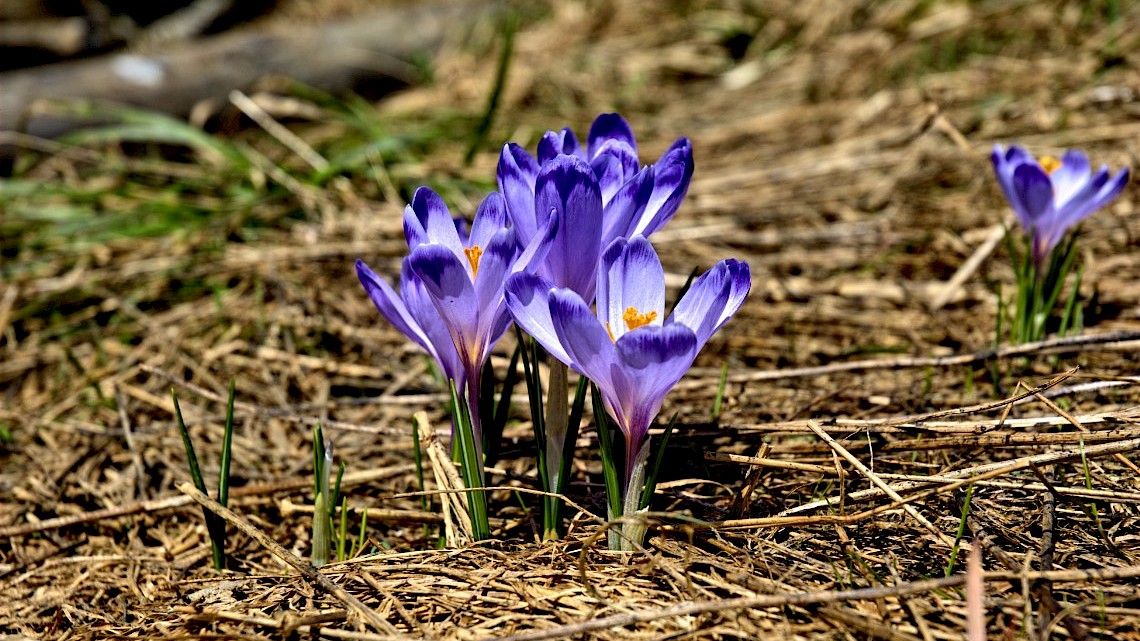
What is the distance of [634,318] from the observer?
4.09 feet

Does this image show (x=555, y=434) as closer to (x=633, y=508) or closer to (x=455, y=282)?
(x=633, y=508)

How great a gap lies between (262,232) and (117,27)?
297 centimetres

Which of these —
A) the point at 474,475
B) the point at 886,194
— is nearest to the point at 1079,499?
the point at 474,475

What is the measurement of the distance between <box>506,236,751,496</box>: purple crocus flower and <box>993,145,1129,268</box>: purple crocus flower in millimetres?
1020

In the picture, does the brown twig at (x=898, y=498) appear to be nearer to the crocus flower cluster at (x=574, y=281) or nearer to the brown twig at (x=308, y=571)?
the crocus flower cluster at (x=574, y=281)

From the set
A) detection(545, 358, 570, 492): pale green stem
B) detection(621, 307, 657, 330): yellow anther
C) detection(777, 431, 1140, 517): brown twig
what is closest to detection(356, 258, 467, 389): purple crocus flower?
detection(545, 358, 570, 492): pale green stem

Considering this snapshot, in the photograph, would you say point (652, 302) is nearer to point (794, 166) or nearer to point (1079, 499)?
point (1079, 499)

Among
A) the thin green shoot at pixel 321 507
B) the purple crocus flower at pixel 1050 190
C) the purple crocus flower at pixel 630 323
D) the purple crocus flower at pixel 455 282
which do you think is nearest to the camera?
the purple crocus flower at pixel 630 323

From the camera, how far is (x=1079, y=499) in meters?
1.43

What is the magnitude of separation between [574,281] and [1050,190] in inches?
45.8

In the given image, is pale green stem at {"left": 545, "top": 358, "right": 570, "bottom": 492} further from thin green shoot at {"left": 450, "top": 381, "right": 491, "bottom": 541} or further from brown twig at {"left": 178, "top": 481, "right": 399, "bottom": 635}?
brown twig at {"left": 178, "top": 481, "right": 399, "bottom": 635}

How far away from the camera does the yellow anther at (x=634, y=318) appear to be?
124cm

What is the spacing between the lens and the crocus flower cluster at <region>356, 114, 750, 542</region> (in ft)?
3.87

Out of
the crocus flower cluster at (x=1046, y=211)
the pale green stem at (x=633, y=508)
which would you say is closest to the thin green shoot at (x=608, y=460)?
the pale green stem at (x=633, y=508)
